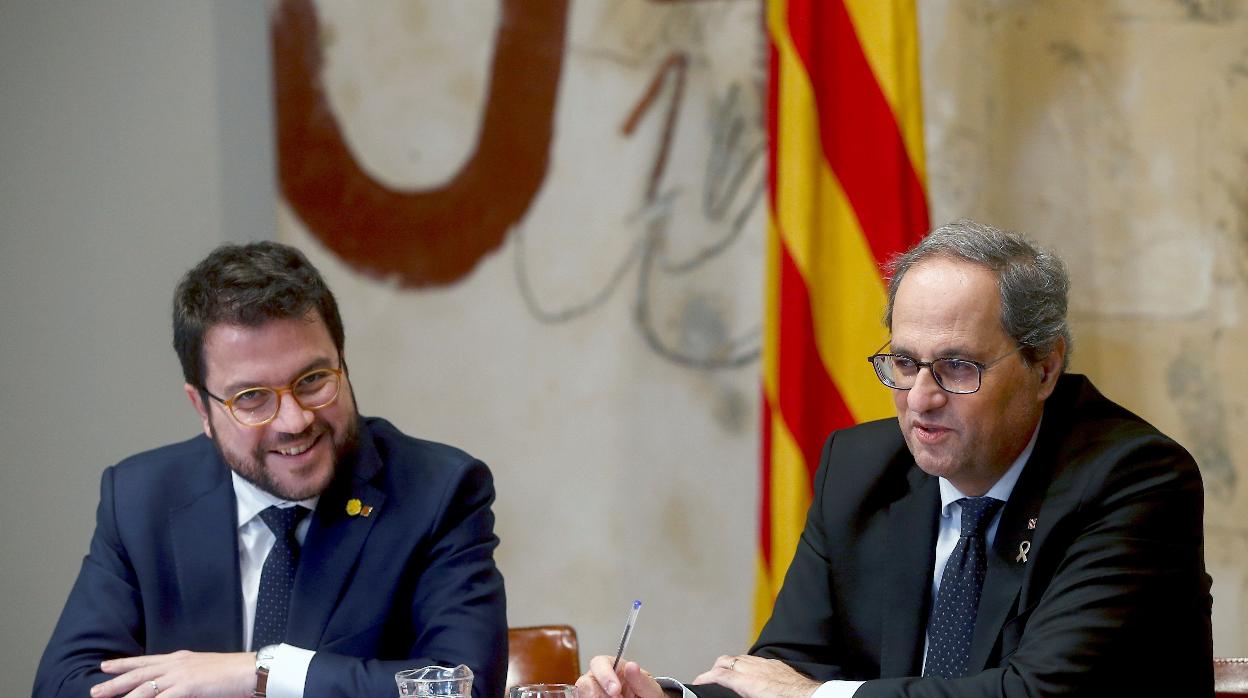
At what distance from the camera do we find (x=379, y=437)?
8.82 ft

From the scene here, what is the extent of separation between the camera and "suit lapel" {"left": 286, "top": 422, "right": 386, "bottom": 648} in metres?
2.46

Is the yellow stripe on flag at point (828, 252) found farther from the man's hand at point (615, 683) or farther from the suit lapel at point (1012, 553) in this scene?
the man's hand at point (615, 683)

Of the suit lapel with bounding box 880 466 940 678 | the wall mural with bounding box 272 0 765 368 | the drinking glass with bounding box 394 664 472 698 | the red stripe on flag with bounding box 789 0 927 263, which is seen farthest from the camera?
the wall mural with bounding box 272 0 765 368

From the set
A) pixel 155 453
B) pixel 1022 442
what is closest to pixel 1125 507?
pixel 1022 442

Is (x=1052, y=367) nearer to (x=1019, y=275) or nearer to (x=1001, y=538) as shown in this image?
(x=1019, y=275)

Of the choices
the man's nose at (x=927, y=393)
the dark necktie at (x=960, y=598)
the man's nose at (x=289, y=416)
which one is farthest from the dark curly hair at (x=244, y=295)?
the dark necktie at (x=960, y=598)

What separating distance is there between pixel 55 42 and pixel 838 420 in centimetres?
218

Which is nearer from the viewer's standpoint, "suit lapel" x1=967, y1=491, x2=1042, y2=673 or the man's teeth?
"suit lapel" x1=967, y1=491, x2=1042, y2=673

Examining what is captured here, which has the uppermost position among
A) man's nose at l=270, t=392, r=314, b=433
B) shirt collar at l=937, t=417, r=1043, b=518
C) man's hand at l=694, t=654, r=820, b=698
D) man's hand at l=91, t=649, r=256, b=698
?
man's nose at l=270, t=392, r=314, b=433

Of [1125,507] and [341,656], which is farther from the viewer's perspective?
[341,656]

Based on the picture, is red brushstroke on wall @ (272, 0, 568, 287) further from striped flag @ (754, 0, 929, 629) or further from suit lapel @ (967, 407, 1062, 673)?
suit lapel @ (967, 407, 1062, 673)

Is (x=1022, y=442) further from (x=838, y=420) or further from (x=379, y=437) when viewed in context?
(x=379, y=437)

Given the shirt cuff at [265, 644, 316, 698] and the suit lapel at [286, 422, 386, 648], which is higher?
the suit lapel at [286, 422, 386, 648]

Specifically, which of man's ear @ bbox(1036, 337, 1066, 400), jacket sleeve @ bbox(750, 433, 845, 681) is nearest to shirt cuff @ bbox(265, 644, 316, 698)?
jacket sleeve @ bbox(750, 433, 845, 681)
